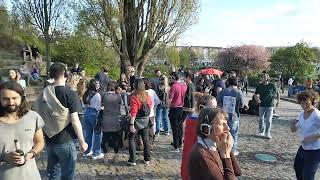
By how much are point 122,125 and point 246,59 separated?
45.1 m

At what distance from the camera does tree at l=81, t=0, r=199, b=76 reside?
17922mm

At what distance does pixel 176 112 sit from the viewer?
9.04m

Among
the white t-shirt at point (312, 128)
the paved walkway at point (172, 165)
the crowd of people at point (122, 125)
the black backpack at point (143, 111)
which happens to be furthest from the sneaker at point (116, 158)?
the white t-shirt at point (312, 128)

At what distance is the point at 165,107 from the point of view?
10625 millimetres

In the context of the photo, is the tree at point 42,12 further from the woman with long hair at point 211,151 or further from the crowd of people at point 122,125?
the woman with long hair at point 211,151

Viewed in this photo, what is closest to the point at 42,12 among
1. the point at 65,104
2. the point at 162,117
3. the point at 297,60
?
the point at 162,117

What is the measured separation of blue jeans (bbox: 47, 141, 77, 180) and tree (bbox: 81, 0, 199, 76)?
13.3 metres

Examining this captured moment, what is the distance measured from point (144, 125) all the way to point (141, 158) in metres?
0.96

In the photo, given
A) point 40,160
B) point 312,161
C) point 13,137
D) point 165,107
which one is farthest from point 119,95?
point 13,137

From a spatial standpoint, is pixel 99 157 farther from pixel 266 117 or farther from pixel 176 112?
pixel 266 117

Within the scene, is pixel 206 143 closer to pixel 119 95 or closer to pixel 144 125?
pixel 144 125

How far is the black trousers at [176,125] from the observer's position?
8.90 metres

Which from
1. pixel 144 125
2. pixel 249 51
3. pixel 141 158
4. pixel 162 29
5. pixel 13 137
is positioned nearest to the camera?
pixel 13 137

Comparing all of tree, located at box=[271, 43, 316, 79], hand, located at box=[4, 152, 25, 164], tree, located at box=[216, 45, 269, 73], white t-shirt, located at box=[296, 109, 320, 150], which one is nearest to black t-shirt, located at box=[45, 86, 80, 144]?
hand, located at box=[4, 152, 25, 164]
